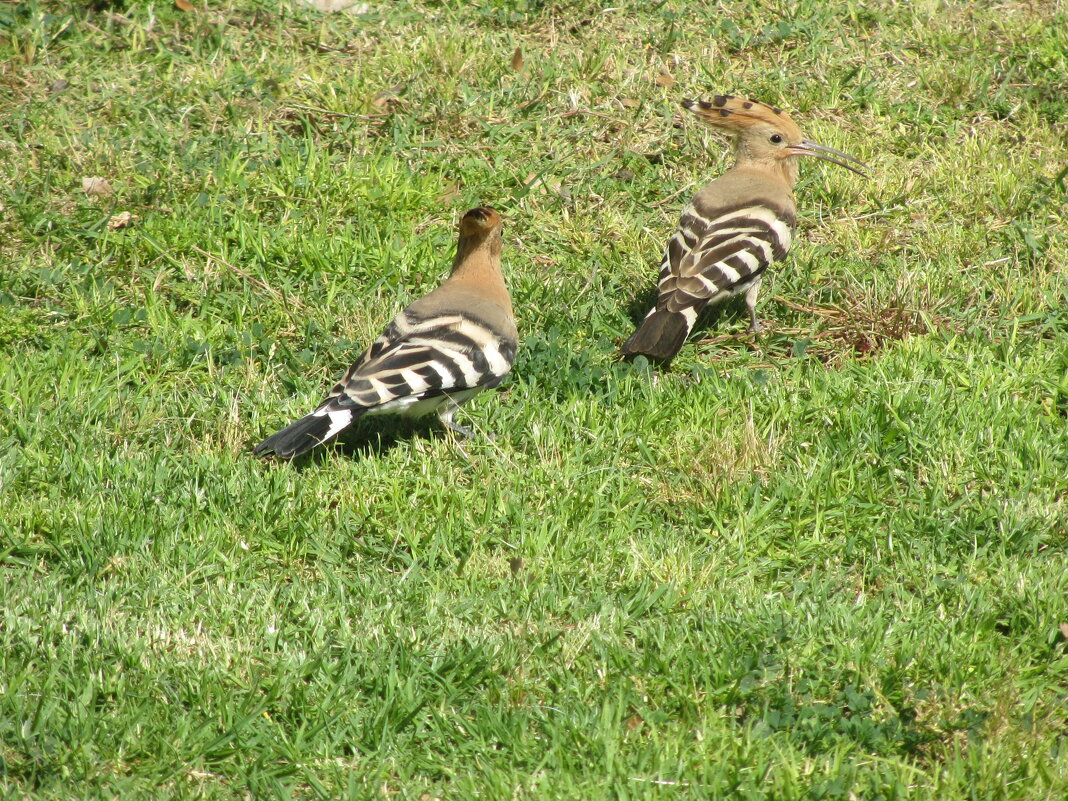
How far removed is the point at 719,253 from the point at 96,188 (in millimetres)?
3069

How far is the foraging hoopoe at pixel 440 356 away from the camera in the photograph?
4094 millimetres

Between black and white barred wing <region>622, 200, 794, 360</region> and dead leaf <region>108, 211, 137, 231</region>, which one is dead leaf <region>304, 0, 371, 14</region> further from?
black and white barred wing <region>622, 200, 794, 360</region>

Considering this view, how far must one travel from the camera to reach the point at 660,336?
15.7ft

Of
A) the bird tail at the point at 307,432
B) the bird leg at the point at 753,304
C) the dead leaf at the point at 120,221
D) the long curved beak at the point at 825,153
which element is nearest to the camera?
the bird tail at the point at 307,432

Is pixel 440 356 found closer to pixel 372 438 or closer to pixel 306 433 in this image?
pixel 372 438

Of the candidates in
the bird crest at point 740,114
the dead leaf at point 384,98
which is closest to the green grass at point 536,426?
the dead leaf at point 384,98

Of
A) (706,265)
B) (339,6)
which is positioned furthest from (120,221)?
(706,265)

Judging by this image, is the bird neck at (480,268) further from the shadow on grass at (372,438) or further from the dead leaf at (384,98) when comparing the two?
the dead leaf at (384,98)

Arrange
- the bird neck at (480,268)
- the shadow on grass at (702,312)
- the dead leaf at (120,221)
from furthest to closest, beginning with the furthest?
1. the dead leaf at (120,221)
2. the shadow on grass at (702,312)
3. the bird neck at (480,268)

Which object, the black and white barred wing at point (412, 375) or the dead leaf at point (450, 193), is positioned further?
the dead leaf at point (450, 193)

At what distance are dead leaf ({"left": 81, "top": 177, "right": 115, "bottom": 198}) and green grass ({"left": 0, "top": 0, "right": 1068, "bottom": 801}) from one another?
0.05 m

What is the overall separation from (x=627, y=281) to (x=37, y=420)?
2672 millimetres

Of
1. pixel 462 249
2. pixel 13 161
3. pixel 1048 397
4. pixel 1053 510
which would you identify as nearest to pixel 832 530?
pixel 1053 510

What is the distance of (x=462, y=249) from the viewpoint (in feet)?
16.1
